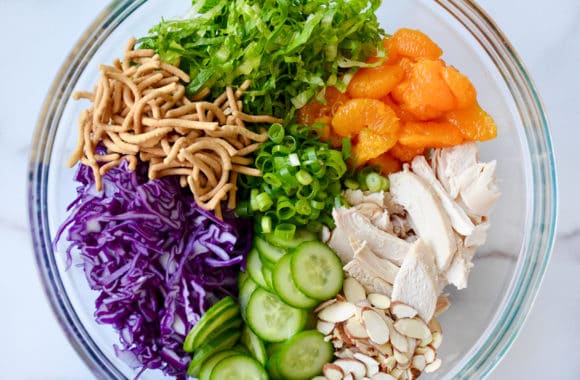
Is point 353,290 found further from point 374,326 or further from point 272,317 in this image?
point 272,317

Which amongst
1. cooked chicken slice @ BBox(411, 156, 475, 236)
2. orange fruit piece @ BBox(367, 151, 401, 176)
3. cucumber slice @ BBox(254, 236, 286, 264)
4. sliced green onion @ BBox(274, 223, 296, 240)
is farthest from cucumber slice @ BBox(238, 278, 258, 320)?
cooked chicken slice @ BBox(411, 156, 475, 236)

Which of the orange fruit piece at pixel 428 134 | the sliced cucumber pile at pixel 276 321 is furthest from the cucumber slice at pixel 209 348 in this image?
the orange fruit piece at pixel 428 134

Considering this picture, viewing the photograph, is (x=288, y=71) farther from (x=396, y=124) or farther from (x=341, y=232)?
(x=341, y=232)

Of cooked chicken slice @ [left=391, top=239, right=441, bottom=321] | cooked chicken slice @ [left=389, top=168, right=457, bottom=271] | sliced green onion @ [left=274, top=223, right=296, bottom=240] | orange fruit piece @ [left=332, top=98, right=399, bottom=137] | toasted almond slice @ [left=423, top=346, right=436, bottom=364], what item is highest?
orange fruit piece @ [left=332, top=98, right=399, bottom=137]

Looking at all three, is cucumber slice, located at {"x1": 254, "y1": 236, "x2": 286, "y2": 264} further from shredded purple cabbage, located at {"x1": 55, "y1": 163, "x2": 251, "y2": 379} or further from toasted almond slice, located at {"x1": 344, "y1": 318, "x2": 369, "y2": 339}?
toasted almond slice, located at {"x1": 344, "y1": 318, "x2": 369, "y2": 339}

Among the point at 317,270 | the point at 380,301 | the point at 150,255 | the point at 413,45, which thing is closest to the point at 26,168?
the point at 150,255

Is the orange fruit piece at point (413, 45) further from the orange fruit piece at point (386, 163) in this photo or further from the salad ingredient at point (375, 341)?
the salad ingredient at point (375, 341)

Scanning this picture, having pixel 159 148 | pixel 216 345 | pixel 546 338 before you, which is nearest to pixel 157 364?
pixel 216 345
